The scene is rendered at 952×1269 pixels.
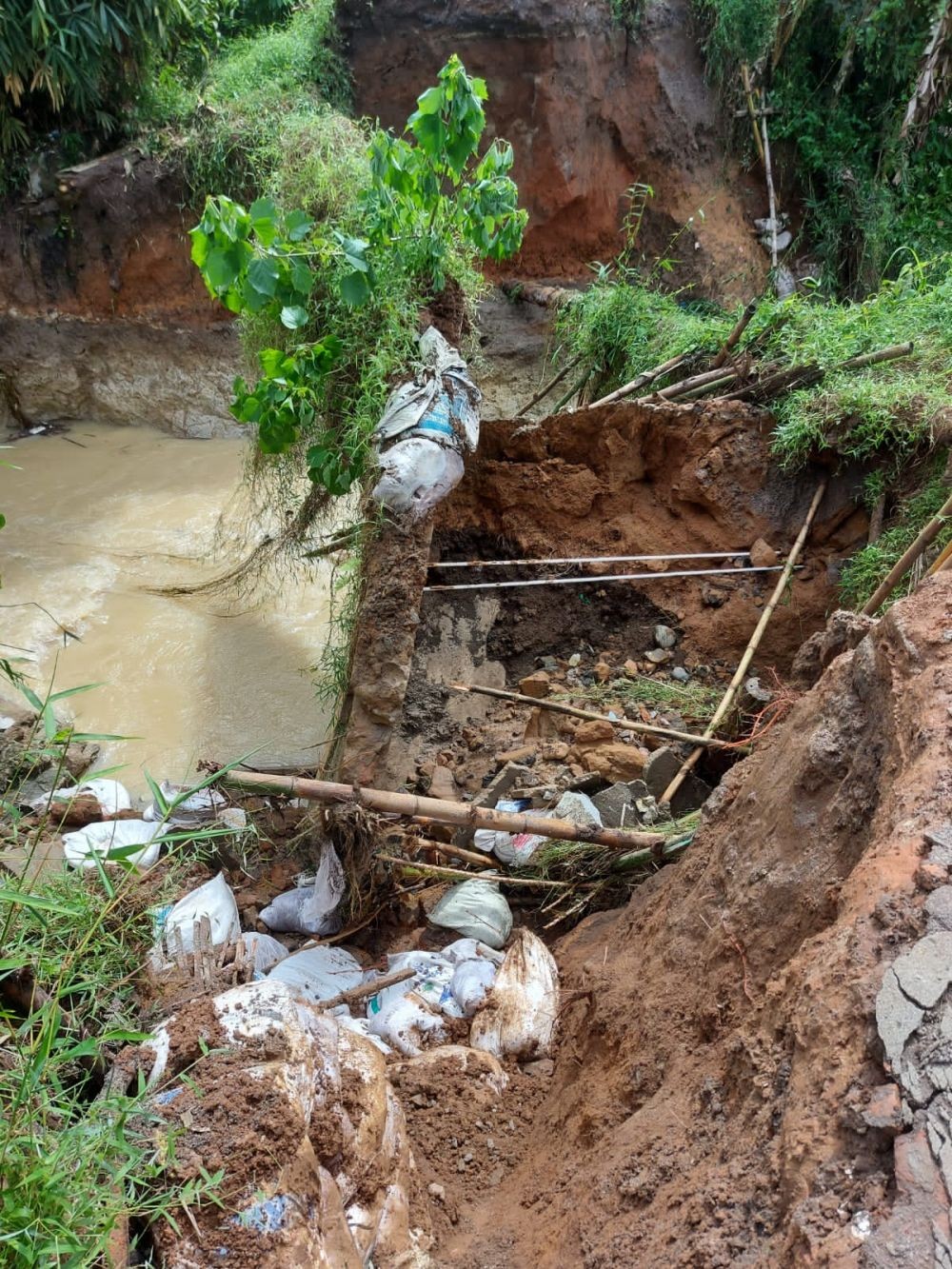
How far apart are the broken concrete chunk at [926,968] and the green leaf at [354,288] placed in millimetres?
3163

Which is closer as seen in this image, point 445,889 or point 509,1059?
point 509,1059

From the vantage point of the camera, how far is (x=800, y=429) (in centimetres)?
396

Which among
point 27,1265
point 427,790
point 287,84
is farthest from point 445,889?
point 287,84

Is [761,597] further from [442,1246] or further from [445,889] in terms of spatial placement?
[442,1246]

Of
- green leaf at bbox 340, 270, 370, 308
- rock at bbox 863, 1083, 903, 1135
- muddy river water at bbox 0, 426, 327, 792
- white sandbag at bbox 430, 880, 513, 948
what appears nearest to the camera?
rock at bbox 863, 1083, 903, 1135

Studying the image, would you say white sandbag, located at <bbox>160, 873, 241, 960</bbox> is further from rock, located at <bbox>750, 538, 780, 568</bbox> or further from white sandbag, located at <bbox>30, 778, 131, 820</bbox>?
rock, located at <bbox>750, 538, 780, 568</bbox>

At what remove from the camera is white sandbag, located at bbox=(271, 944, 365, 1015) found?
3002mm

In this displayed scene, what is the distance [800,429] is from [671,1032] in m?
2.75

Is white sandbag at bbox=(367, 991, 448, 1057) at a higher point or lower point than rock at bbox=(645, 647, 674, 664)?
higher

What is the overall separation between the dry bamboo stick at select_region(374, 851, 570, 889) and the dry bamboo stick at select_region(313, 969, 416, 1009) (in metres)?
0.42

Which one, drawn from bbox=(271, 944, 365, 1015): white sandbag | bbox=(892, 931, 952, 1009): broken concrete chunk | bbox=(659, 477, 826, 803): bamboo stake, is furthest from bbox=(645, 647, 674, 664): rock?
bbox=(892, 931, 952, 1009): broken concrete chunk

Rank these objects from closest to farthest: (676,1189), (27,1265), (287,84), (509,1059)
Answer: (27,1265), (676,1189), (509,1059), (287,84)

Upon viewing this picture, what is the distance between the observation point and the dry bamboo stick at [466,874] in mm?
3213

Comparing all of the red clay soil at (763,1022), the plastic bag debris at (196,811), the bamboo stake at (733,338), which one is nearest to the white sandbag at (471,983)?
the red clay soil at (763,1022)
